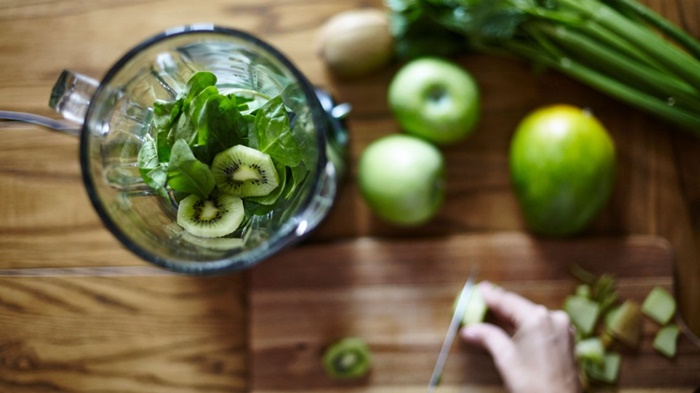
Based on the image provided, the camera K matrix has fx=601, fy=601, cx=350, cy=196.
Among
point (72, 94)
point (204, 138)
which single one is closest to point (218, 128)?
point (204, 138)

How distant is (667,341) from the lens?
2.63 feet

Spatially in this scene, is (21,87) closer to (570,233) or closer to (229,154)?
(229,154)

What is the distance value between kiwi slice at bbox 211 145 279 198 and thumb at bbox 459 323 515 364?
385 millimetres

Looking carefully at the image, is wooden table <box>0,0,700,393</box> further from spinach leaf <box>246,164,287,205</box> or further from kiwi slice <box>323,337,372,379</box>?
spinach leaf <box>246,164,287,205</box>

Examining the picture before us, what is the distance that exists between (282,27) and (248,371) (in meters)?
0.49

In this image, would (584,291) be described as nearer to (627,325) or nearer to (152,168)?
(627,325)

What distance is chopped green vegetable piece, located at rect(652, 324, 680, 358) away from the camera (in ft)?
2.62

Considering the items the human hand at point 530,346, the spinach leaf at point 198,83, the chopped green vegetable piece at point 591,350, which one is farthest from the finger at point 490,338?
the spinach leaf at point 198,83

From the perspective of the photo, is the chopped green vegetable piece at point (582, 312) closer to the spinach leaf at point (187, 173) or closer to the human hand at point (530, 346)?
the human hand at point (530, 346)

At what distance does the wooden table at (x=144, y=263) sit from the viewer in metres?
0.84

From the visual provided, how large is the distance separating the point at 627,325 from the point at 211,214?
0.58 m

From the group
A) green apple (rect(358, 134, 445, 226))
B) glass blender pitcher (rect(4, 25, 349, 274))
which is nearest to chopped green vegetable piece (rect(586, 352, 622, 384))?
green apple (rect(358, 134, 445, 226))

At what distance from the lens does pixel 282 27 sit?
0.85 meters

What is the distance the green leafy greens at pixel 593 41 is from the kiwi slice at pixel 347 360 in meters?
0.41
